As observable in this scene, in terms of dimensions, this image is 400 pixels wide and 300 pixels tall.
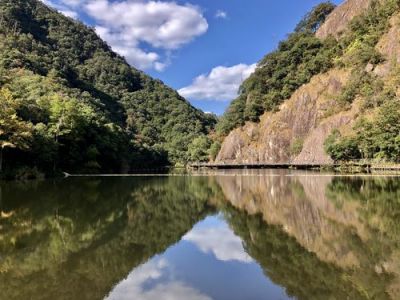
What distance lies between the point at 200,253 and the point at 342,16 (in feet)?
377

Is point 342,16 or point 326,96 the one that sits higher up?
point 342,16

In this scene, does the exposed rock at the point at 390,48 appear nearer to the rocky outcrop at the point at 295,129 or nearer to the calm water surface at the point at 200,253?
the rocky outcrop at the point at 295,129

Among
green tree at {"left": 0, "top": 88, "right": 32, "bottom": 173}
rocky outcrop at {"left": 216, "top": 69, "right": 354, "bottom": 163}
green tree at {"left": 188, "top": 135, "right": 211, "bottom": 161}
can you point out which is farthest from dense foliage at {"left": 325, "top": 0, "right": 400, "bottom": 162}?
green tree at {"left": 188, "top": 135, "right": 211, "bottom": 161}

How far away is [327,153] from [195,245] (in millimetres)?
70403

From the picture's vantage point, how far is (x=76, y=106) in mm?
67312

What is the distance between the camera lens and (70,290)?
8.25 meters

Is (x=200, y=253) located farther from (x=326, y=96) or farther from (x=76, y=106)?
(x=326, y=96)

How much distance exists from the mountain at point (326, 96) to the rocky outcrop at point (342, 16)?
29 cm

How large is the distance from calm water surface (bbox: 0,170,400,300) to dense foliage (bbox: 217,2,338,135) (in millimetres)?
93412

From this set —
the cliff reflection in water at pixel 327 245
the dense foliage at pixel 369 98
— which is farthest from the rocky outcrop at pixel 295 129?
the cliff reflection in water at pixel 327 245

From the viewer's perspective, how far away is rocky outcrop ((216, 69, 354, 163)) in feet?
295

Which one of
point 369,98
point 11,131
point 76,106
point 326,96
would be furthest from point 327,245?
point 326,96

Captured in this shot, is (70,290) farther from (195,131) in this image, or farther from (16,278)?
(195,131)

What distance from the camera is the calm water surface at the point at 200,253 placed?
27.9 feet
